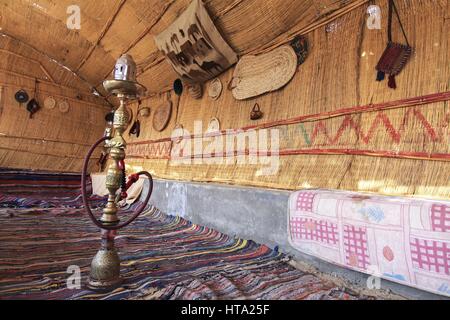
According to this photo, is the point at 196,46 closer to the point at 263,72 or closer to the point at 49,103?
the point at 263,72

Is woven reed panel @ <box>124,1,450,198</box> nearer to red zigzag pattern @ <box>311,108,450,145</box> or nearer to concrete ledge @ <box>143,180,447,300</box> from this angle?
red zigzag pattern @ <box>311,108,450,145</box>

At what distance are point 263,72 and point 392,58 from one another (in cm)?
131

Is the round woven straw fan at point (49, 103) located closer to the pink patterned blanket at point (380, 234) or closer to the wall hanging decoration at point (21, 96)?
the wall hanging decoration at point (21, 96)

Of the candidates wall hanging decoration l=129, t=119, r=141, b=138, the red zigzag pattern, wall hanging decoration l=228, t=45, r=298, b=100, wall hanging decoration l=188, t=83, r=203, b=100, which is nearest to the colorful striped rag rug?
the red zigzag pattern

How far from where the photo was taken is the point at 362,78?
2.14 m

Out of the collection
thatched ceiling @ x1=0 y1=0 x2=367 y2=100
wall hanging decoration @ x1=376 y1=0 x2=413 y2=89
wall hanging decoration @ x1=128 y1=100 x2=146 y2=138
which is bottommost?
wall hanging decoration @ x1=376 y1=0 x2=413 y2=89

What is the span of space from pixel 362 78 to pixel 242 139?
1.36 m

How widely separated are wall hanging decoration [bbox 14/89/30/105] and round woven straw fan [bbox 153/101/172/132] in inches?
103

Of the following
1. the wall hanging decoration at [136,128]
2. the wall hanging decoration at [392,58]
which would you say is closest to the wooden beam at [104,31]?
the wall hanging decoration at [136,128]

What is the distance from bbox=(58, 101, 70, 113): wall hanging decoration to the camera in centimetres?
605

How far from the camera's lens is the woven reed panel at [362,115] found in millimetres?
1696

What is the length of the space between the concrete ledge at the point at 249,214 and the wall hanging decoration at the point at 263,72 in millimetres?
1073
